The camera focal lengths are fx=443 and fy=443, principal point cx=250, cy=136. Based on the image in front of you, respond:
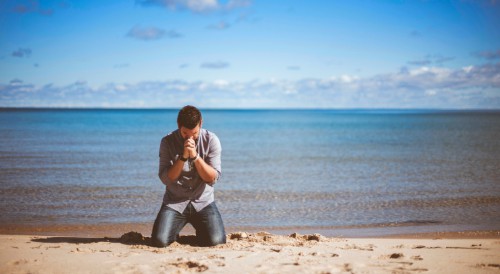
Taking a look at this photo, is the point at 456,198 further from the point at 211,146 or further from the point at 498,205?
the point at 211,146

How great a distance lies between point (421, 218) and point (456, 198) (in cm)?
279

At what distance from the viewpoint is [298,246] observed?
6.53 metres

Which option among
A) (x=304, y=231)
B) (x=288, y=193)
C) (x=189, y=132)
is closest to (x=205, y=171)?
(x=189, y=132)

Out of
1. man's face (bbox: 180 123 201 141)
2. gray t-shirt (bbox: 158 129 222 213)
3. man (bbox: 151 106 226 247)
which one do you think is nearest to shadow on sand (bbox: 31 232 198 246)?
man (bbox: 151 106 226 247)

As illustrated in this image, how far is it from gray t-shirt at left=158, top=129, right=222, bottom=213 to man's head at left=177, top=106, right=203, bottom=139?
15.1 inches

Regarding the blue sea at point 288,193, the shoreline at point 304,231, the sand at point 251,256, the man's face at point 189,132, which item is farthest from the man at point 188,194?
the blue sea at point 288,193

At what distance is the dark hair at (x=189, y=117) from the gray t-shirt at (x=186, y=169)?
0.48m

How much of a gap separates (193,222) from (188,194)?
0.45 m

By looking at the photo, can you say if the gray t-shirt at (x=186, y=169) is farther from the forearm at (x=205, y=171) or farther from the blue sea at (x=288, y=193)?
the blue sea at (x=288, y=193)

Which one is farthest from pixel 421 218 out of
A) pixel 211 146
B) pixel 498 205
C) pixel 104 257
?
pixel 104 257

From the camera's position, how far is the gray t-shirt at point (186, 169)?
256 inches

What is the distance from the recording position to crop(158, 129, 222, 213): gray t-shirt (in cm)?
650

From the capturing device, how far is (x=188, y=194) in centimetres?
659

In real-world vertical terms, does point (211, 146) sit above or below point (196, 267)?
above
